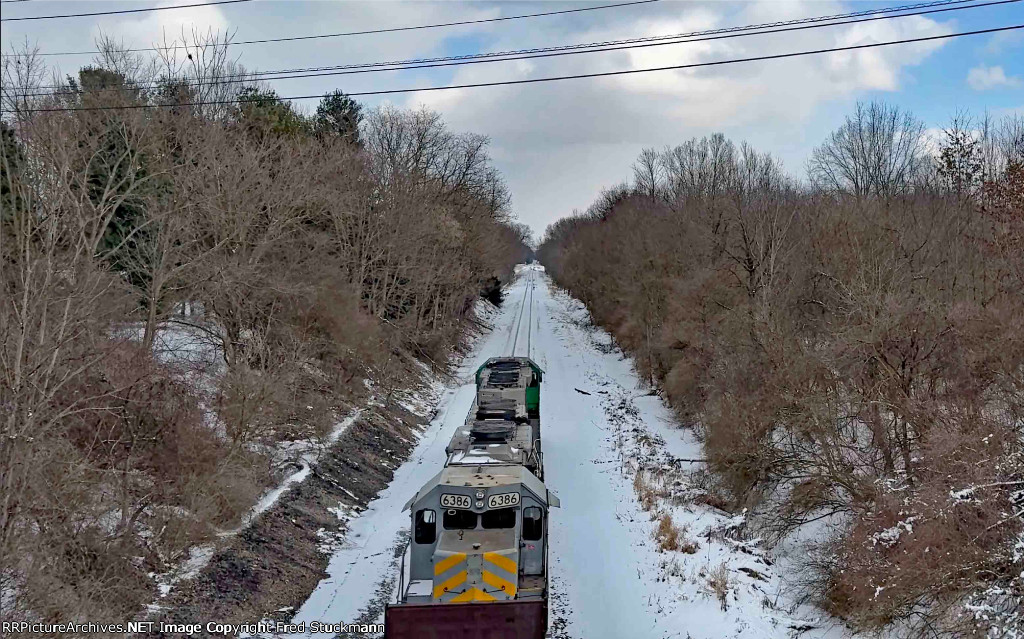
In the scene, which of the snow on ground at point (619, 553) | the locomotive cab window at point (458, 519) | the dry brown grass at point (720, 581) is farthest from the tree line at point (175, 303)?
the dry brown grass at point (720, 581)

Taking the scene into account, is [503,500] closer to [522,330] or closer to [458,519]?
[458,519]

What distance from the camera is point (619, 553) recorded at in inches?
736

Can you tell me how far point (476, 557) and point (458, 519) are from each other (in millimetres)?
1037

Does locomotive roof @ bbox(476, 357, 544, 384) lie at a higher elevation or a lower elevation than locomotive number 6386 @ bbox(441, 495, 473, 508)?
higher

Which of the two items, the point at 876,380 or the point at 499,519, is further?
the point at 876,380

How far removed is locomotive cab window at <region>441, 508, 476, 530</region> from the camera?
46.3 ft

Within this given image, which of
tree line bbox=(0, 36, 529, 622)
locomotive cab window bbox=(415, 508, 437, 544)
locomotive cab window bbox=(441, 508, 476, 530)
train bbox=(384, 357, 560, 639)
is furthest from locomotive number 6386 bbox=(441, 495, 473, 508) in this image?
tree line bbox=(0, 36, 529, 622)

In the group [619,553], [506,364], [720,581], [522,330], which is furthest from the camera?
[522,330]

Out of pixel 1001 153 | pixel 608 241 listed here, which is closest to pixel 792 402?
pixel 1001 153

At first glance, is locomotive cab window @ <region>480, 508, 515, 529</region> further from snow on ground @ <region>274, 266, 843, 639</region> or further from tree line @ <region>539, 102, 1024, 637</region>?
tree line @ <region>539, 102, 1024, 637</region>

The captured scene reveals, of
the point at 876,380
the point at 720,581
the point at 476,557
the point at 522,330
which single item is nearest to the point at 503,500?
the point at 476,557

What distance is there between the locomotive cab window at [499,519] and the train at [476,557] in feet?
0.06

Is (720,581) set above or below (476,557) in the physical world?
below

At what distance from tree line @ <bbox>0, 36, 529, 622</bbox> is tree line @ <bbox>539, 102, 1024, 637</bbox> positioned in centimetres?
1259
